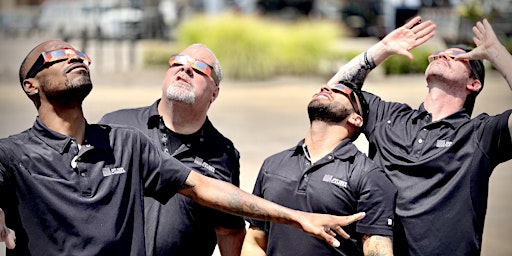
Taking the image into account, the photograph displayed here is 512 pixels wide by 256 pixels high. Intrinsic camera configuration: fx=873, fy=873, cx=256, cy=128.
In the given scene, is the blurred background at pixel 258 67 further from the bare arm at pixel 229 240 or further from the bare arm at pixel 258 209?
the bare arm at pixel 258 209

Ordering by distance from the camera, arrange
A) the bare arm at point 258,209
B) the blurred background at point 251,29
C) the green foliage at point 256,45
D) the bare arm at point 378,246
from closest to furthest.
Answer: the bare arm at point 258,209
the bare arm at point 378,246
the green foliage at point 256,45
the blurred background at point 251,29

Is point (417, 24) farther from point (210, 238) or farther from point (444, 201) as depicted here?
point (210, 238)

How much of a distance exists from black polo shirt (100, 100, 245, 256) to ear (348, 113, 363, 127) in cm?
82

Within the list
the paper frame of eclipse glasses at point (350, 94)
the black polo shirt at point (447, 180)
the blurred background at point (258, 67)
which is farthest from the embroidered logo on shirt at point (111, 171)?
the blurred background at point (258, 67)

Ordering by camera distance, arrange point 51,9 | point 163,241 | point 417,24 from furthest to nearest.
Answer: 1. point 51,9
2. point 417,24
3. point 163,241

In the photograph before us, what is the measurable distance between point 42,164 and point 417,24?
253 cm

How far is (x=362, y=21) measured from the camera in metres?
40.3

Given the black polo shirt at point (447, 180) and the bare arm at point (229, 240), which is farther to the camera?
the bare arm at point (229, 240)


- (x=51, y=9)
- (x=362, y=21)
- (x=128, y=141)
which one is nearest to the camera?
(x=128, y=141)

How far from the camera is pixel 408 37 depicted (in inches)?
201

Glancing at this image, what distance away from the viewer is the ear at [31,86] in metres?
3.93

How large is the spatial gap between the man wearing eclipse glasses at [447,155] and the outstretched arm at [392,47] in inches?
8.0

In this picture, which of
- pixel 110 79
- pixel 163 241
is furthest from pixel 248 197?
pixel 110 79

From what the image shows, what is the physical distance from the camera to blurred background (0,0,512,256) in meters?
15.1
